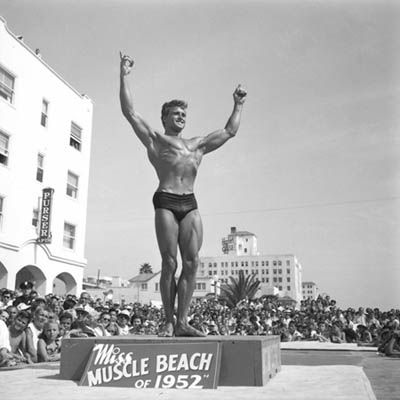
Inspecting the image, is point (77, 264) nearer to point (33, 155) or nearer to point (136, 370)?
point (33, 155)

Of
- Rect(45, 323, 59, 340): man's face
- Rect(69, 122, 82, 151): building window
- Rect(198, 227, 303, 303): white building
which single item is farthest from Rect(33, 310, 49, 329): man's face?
Rect(198, 227, 303, 303): white building

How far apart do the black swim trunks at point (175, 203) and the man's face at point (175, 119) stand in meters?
0.91

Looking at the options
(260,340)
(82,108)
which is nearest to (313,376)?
(260,340)

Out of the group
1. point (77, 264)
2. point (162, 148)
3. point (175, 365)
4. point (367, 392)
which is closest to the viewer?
point (367, 392)

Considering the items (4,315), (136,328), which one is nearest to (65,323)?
(4,315)

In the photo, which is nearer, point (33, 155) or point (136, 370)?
point (136, 370)

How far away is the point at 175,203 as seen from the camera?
5316 millimetres

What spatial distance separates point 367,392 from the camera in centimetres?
381

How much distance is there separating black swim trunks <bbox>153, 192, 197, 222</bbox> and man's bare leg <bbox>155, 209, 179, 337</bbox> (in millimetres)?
58

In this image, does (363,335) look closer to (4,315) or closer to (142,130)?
(4,315)

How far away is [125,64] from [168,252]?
94.2 inches

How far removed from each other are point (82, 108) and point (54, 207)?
5.69 meters

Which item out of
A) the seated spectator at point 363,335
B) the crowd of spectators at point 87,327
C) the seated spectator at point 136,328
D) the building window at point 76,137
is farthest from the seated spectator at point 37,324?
the building window at point 76,137

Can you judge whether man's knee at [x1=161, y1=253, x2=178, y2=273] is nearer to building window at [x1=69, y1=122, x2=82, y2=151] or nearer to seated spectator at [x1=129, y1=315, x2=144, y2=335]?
seated spectator at [x1=129, y1=315, x2=144, y2=335]
